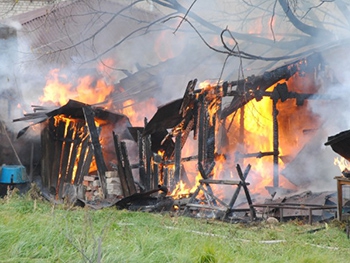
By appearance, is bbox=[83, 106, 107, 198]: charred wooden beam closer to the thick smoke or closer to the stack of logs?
the stack of logs

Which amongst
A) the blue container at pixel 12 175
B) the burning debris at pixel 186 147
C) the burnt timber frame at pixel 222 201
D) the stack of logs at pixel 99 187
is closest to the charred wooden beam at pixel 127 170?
the burning debris at pixel 186 147

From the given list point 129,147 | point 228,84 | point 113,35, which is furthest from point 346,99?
point 113,35

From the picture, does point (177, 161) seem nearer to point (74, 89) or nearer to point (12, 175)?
point (12, 175)

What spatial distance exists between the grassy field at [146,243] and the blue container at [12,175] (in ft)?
17.4

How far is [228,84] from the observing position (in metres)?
14.7

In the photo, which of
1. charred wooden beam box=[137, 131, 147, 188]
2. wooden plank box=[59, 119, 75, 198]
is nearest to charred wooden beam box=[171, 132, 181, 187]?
charred wooden beam box=[137, 131, 147, 188]

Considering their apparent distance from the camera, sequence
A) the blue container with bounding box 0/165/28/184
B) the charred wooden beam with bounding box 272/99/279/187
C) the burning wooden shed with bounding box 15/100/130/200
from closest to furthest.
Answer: the blue container with bounding box 0/165/28/184, the burning wooden shed with bounding box 15/100/130/200, the charred wooden beam with bounding box 272/99/279/187

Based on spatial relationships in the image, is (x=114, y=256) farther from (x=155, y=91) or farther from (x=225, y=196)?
(x=155, y=91)

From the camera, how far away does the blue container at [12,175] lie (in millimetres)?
13941

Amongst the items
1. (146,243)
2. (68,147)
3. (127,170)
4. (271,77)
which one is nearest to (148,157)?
(127,170)

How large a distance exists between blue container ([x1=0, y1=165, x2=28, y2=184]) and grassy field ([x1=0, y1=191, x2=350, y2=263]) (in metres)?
5.30

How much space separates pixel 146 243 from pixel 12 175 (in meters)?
9.30

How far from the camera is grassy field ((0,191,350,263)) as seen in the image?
5.14 m

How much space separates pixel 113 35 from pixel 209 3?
5.38 meters
